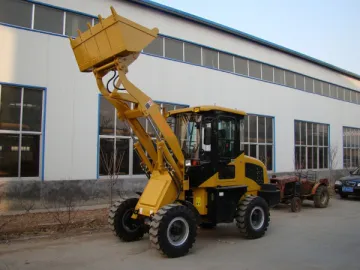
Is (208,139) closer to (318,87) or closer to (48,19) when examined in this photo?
(48,19)

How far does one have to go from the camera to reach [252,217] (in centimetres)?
779

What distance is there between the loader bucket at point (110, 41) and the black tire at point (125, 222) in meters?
2.95

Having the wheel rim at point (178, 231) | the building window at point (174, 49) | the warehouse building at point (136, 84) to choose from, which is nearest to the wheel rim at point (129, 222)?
the wheel rim at point (178, 231)

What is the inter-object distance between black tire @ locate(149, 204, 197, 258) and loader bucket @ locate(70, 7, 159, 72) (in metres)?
2.95

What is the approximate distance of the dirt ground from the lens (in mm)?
5777

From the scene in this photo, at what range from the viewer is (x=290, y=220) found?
9.99 m

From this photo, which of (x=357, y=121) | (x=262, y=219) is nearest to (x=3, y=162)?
(x=262, y=219)

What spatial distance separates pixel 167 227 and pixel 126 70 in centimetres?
298

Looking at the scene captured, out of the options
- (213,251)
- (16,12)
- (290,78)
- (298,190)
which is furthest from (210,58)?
(213,251)

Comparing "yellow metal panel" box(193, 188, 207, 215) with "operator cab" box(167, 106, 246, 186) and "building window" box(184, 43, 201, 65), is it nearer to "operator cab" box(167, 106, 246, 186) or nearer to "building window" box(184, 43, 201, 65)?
"operator cab" box(167, 106, 246, 186)

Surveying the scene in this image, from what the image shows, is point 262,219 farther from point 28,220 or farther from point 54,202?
point 54,202

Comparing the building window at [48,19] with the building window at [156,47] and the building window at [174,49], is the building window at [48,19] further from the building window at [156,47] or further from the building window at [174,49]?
the building window at [174,49]

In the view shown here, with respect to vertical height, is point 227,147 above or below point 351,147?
below

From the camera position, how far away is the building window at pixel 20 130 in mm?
11133
